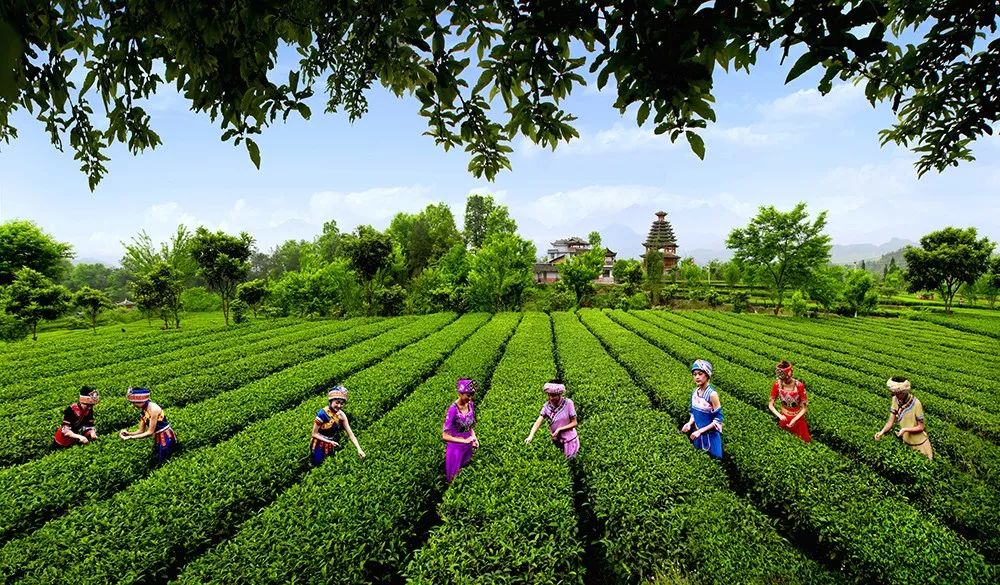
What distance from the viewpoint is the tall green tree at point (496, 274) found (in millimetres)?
31406

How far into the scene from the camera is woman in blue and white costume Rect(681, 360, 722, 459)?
580cm

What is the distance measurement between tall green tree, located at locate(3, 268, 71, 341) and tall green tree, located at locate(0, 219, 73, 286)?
10911 mm

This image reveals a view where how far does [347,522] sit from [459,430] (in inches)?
67.9

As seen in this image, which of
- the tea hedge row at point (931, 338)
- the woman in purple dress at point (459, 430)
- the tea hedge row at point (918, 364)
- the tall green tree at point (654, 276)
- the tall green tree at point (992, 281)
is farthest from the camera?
the tall green tree at point (654, 276)

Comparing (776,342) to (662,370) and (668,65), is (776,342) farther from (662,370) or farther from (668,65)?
(668,65)

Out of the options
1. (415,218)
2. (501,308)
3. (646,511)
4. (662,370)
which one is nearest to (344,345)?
(662,370)

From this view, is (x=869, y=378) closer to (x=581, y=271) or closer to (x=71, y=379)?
(x=71, y=379)

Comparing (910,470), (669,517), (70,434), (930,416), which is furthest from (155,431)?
(930,416)

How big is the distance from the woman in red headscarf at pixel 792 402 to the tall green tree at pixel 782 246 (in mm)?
30587

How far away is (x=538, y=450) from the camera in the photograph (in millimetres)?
6125

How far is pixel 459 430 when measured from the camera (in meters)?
5.53

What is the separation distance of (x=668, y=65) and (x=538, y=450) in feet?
18.2

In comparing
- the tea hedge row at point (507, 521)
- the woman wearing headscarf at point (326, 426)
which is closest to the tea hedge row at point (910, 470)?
the tea hedge row at point (507, 521)

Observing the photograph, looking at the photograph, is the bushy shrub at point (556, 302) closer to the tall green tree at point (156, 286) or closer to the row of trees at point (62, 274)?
the row of trees at point (62, 274)
